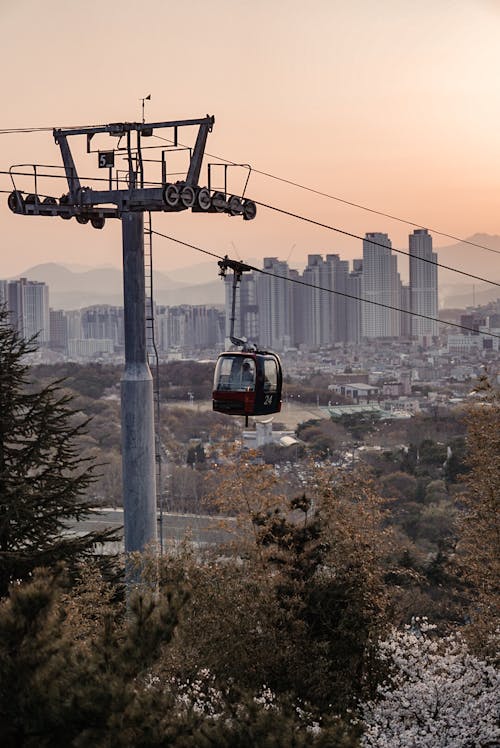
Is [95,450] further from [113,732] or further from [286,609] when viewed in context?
[113,732]

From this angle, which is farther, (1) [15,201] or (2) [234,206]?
(2) [234,206]

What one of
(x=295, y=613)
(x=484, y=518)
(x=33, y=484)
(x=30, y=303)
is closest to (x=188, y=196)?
(x=295, y=613)

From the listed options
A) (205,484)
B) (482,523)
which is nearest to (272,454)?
(205,484)

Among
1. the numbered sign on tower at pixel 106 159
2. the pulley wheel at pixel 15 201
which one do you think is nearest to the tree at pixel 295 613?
the pulley wheel at pixel 15 201

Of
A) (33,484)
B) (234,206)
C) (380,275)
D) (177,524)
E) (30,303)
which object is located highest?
(380,275)

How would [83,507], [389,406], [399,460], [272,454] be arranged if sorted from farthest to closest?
Answer: [389,406] < [272,454] < [399,460] < [83,507]

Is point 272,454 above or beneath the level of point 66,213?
beneath

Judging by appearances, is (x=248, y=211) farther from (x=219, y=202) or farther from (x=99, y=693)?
(x=99, y=693)

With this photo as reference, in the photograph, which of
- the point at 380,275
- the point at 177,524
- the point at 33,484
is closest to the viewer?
the point at 33,484
